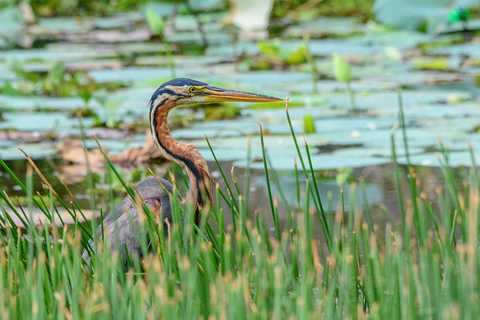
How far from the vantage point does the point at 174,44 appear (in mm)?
8016

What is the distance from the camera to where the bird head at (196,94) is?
9.50ft

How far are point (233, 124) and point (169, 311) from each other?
3.38m

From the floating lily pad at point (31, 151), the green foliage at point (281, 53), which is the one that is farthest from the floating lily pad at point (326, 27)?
the floating lily pad at point (31, 151)

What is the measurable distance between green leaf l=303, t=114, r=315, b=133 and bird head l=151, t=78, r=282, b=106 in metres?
1.53

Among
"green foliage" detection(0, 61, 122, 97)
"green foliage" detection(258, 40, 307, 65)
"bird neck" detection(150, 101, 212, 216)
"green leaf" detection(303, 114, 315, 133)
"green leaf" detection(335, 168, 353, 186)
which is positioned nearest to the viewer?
"bird neck" detection(150, 101, 212, 216)

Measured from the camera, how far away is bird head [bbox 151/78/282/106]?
2895mm

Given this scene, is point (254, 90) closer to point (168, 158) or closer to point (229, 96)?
point (229, 96)

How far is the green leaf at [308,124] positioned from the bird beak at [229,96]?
153 centimetres

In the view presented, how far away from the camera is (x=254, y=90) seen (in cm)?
500

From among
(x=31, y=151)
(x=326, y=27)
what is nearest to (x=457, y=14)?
(x=326, y=27)

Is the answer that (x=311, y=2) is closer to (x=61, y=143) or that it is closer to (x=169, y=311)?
(x=61, y=143)

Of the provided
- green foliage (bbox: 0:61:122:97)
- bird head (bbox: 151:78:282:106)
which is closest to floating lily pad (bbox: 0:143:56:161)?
green foliage (bbox: 0:61:122:97)

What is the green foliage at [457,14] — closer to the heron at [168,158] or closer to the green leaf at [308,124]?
the green leaf at [308,124]

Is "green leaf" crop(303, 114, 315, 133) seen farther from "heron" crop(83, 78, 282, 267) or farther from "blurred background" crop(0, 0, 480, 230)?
"heron" crop(83, 78, 282, 267)
